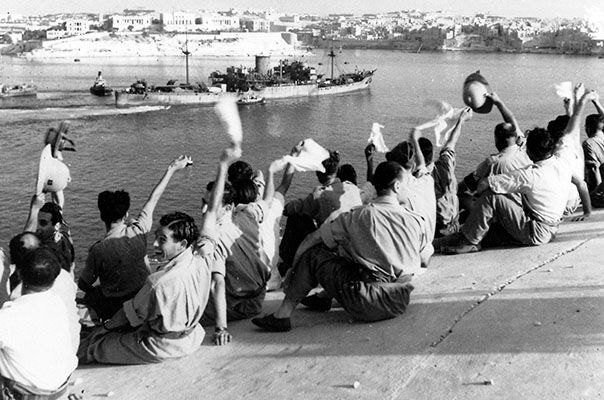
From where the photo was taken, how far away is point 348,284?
3.78 meters

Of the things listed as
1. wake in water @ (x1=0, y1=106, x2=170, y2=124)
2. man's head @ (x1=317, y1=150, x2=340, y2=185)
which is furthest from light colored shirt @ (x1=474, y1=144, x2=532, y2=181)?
wake in water @ (x1=0, y1=106, x2=170, y2=124)

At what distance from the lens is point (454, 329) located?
379 centimetres

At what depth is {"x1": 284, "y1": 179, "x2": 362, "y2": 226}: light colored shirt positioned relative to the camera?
4930 mm

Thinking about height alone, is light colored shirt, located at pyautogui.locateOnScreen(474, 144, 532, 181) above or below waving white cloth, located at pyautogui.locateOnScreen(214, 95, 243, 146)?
below

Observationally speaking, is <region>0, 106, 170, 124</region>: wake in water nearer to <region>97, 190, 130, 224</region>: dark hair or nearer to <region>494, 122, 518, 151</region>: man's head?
<region>494, 122, 518, 151</region>: man's head

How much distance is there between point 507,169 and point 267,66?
54835mm

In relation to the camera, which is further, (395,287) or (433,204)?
(433,204)

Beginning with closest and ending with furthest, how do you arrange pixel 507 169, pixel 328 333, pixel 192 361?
pixel 192 361, pixel 328 333, pixel 507 169

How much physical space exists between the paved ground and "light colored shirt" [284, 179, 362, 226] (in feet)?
2.63

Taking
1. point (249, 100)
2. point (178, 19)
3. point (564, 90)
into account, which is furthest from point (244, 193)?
point (178, 19)

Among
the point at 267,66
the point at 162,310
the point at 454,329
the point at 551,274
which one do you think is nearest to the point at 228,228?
the point at 162,310

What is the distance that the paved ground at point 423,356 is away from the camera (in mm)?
3178

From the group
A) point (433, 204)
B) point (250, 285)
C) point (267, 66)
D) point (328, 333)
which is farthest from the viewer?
point (267, 66)

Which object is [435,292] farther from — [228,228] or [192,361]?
[192,361]
